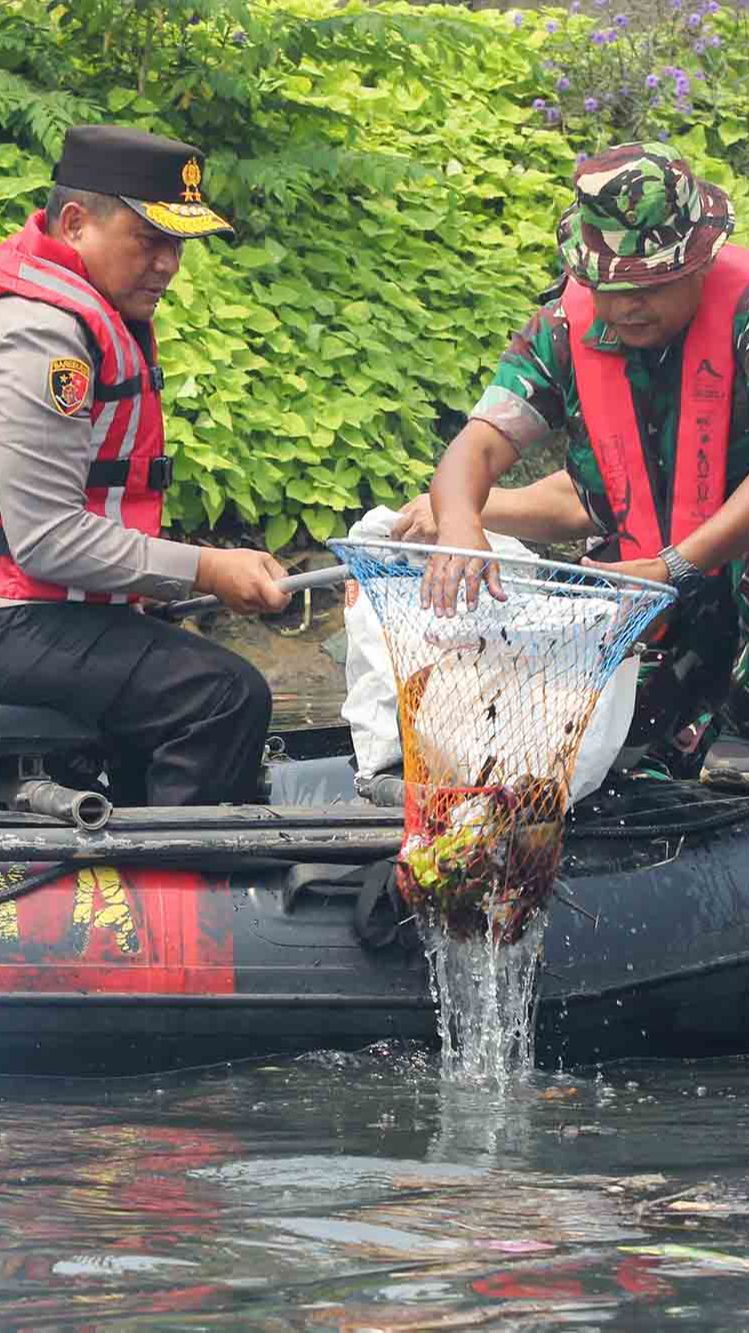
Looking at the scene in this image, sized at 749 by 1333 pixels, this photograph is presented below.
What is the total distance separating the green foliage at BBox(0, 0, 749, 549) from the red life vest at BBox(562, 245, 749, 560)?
401 cm

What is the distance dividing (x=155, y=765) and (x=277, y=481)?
177 inches

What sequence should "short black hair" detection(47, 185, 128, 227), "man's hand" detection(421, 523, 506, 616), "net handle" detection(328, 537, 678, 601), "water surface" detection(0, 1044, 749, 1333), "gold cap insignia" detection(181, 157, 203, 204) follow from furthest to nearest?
"gold cap insignia" detection(181, 157, 203, 204), "short black hair" detection(47, 185, 128, 227), "man's hand" detection(421, 523, 506, 616), "net handle" detection(328, 537, 678, 601), "water surface" detection(0, 1044, 749, 1333)

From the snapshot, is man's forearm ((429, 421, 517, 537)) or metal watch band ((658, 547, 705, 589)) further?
man's forearm ((429, 421, 517, 537))

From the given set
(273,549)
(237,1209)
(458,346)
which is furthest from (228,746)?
(458,346)

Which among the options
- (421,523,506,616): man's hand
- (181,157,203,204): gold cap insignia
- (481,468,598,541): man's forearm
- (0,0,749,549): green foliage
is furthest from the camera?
(0,0,749,549): green foliage

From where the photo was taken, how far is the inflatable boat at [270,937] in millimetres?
5395

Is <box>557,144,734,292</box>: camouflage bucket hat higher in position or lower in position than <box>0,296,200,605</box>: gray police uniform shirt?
higher

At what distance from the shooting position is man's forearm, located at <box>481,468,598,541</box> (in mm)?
6461

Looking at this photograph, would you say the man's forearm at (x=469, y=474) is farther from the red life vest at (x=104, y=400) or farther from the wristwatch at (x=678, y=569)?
the red life vest at (x=104, y=400)

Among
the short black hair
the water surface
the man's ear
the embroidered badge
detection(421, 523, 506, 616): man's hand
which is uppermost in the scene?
the short black hair

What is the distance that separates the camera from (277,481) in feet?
33.1

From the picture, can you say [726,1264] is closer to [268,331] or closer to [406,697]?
[406,697]

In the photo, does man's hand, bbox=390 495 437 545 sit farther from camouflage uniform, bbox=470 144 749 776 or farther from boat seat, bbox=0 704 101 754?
boat seat, bbox=0 704 101 754

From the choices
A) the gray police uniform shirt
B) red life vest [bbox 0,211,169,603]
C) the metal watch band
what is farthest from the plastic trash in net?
red life vest [bbox 0,211,169,603]
